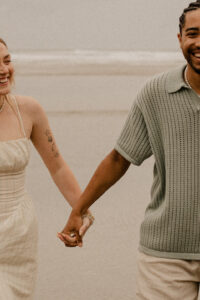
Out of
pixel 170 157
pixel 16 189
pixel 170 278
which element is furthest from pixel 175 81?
pixel 16 189

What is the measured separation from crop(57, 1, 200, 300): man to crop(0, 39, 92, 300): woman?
1.48ft

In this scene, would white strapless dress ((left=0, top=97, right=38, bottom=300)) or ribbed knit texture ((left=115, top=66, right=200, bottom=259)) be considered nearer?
ribbed knit texture ((left=115, top=66, right=200, bottom=259))

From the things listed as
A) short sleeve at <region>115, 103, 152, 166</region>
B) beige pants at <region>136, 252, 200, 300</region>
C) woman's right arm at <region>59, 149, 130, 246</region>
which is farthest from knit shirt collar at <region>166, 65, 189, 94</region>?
beige pants at <region>136, 252, 200, 300</region>

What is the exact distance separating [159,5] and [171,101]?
3449 mm

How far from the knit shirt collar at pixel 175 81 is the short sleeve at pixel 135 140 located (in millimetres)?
153

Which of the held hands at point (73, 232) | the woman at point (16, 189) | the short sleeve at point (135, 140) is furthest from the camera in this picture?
the woman at point (16, 189)

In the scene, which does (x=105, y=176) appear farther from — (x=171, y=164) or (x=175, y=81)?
(x=175, y=81)

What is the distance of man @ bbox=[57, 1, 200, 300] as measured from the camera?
2826mm

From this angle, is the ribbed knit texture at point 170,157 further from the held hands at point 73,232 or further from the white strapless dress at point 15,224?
the white strapless dress at point 15,224

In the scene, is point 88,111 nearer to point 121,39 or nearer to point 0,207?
point 121,39

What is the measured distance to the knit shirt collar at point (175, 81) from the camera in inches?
112

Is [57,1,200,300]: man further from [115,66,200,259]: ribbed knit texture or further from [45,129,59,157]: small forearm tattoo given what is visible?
[45,129,59,157]: small forearm tattoo

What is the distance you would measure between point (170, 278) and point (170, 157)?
44 cm

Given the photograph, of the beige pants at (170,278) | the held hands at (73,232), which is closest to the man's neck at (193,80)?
the beige pants at (170,278)
